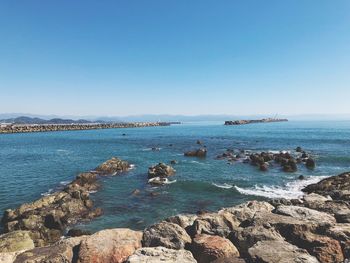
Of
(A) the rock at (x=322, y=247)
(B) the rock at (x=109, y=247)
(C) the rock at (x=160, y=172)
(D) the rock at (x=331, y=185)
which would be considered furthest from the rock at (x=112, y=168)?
(A) the rock at (x=322, y=247)

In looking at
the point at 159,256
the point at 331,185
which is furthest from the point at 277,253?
the point at 331,185

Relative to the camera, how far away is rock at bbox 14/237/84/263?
1094 centimetres

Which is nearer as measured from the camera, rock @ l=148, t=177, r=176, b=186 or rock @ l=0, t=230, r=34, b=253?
rock @ l=0, t=230, r=34, b=253

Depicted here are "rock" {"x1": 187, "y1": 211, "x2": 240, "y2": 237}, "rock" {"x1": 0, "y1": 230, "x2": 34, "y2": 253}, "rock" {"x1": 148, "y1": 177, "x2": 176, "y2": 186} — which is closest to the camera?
"rock" {"x1": 187, "y1": 211, "x2": 240, "y2": 237}

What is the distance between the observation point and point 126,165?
50.5m

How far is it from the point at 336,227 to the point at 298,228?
1.54 meters

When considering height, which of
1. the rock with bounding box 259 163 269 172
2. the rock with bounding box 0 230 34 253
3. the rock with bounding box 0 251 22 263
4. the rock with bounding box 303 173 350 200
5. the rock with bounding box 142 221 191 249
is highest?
the rock with bounding box 142 221 191 249

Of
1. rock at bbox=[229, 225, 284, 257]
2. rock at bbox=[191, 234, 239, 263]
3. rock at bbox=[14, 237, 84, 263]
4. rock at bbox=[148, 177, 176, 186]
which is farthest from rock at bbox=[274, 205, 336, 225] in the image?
rock at bbox=[148, 177, 176, 186]

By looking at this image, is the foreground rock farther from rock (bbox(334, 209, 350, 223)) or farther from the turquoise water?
rock (bbox(334, 209, 350, 223))

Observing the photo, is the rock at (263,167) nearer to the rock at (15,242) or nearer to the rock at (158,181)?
the rock at (158,181)

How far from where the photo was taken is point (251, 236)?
11.9 m

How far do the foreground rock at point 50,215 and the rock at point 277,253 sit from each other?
17447 millimetres

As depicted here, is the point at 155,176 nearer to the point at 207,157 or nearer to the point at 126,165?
the point at 126,165

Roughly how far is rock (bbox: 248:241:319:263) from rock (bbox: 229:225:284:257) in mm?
643
